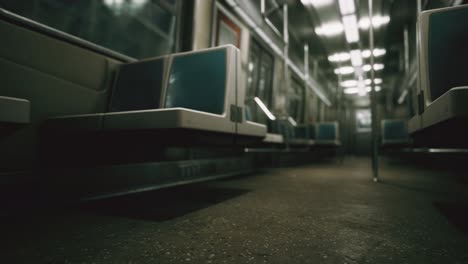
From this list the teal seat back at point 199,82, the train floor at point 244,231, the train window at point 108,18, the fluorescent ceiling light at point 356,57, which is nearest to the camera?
the train floor at point 244,231

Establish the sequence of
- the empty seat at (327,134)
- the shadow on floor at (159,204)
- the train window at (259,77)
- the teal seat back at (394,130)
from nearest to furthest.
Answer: the shadow on floor at (159,204)
the train window at (259,77)
the teal seat back at (394,130)
the empty seat at (327,134)

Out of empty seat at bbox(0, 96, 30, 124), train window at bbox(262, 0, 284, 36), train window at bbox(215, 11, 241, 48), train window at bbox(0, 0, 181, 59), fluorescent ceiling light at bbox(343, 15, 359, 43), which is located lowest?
empty seat at bbox(0, 96, 30, 124)

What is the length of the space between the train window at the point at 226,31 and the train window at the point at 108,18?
0.75 meters

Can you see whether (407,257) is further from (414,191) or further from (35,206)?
(35,206)

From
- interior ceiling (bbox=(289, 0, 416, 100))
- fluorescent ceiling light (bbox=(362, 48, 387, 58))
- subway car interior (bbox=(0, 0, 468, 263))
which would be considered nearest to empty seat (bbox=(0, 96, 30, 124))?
subway car interior (bbox=(0, 0, 468, 263))

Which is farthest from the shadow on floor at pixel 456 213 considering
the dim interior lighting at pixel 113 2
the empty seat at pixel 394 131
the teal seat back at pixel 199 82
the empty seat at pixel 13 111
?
the empty seat at pixel 394 131

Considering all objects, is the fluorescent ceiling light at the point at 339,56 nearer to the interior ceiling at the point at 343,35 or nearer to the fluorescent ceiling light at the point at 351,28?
the interior ceiling at the point at 343,35

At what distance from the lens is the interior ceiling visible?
5059 mm

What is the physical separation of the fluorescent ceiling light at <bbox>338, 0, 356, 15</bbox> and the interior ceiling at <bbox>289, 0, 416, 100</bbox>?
20cm

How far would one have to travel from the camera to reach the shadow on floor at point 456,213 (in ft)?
3.58

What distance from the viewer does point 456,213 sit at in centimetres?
131

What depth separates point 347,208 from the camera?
1412 millimetres

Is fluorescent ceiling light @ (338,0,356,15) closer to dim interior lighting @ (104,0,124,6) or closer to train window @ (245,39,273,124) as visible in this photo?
train window @ (245,39,273,124)

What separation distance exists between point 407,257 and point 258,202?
3.00ft
